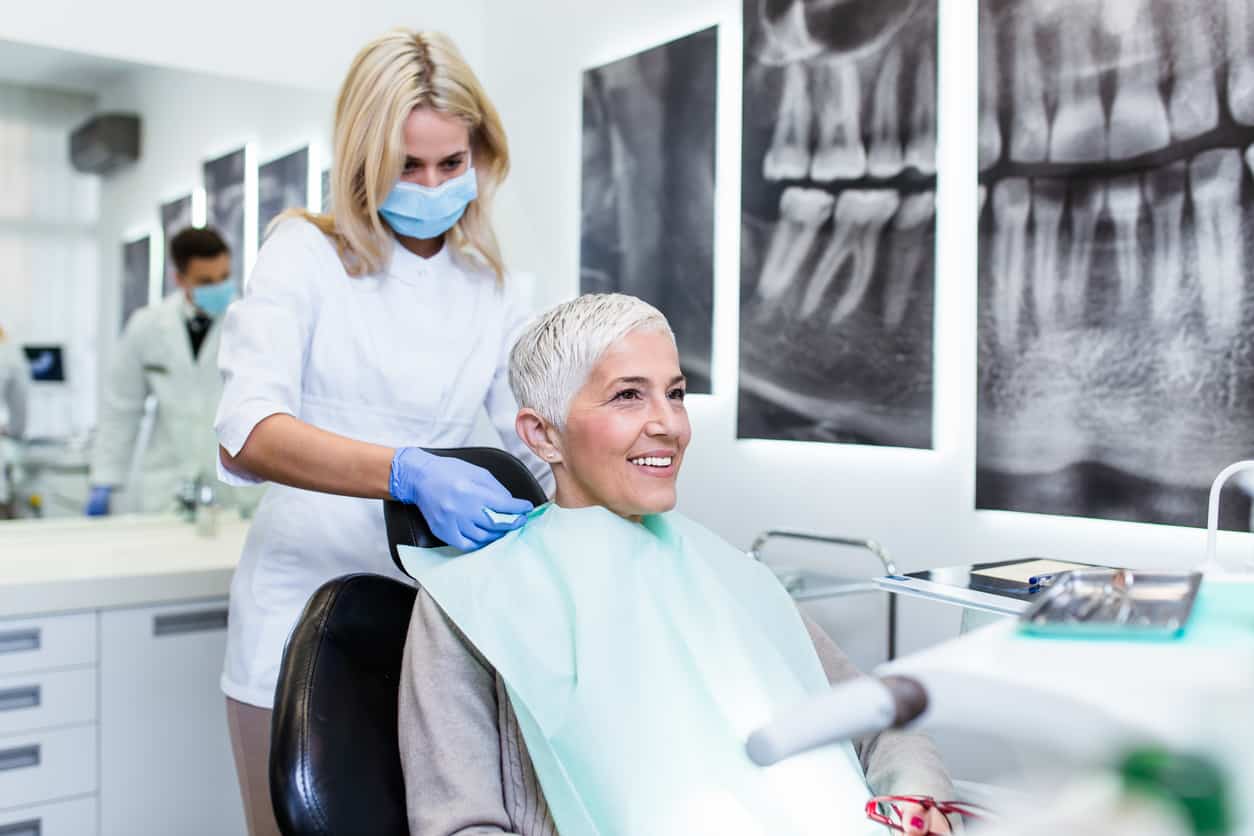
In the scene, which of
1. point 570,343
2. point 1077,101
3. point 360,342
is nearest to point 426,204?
point 360,342

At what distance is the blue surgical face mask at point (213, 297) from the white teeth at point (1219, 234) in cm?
204

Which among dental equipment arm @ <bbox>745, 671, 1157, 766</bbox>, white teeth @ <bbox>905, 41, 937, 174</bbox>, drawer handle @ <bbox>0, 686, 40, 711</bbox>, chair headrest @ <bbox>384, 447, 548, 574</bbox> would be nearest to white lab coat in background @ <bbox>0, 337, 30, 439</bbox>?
drawer handle @ <bbox>0, 686, 40, 711</bbox>

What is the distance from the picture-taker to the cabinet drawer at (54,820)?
1.99 m

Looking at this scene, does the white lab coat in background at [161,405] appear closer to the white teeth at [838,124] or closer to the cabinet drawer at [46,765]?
the cabinet drawer at [46,765]

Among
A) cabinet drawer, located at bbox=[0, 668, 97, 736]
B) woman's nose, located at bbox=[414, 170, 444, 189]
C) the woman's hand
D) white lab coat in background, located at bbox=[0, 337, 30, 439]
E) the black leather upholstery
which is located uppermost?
woman's nose, located at bbox=[414, 170, 444, 189]

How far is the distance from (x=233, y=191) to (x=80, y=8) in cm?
50

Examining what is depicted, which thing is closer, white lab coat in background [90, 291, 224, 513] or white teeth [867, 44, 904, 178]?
white teeth [867, 44, 904, 178]

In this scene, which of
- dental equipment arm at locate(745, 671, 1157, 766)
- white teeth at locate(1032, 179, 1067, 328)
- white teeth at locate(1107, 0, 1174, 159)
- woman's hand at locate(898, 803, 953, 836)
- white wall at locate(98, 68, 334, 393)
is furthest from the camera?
white wall at locate(98, 68, 334, 393)

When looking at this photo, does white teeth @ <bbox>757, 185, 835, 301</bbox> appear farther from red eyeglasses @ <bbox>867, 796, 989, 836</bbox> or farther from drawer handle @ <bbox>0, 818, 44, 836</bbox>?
drawer handle @ <bbox>0, 818, 44, 836</bbox>

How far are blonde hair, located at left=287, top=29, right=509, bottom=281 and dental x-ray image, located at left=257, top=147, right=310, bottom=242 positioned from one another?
3.44 feet

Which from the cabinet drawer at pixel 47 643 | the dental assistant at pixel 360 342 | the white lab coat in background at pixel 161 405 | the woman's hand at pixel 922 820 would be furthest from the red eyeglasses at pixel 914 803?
the white lab coat in background at pixel 161 405

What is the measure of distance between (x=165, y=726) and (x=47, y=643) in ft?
0.96

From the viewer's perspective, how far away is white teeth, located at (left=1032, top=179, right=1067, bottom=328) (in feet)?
6.21

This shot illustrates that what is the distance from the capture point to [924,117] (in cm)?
213
